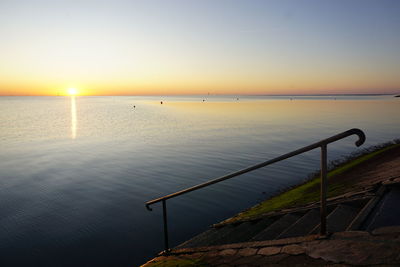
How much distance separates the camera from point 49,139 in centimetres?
3316

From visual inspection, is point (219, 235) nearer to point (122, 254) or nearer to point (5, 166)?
point (122, 254)

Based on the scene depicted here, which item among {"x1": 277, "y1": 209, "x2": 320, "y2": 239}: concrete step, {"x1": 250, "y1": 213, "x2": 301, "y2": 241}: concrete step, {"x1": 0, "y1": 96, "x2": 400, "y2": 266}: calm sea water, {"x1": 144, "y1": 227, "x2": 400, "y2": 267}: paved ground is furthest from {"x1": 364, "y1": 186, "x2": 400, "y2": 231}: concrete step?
{"x1": 0, "y1": 96, "x2": 400, "y2": 266}: calm sea water

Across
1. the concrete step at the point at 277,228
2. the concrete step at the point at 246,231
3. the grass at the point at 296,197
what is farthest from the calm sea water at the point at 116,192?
the concrete step at the point at 277,228

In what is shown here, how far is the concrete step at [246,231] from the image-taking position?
5448mm

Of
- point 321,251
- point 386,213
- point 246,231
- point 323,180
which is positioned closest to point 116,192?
point 246,231

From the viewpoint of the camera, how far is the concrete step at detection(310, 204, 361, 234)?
12.5 feet

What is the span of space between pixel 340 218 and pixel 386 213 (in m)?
0.64

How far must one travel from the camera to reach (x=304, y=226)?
434cm

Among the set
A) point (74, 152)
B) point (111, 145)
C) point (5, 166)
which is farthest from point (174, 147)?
point (5, 166)

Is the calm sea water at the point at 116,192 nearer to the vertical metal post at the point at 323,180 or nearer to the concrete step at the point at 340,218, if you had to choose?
the concrete step at the point at 340,218

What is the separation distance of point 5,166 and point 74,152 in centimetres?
627

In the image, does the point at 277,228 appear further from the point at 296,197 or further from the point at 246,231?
the point at 296,197

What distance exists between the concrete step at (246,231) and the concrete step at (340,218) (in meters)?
1.68

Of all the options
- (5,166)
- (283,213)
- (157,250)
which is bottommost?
(157,250)
